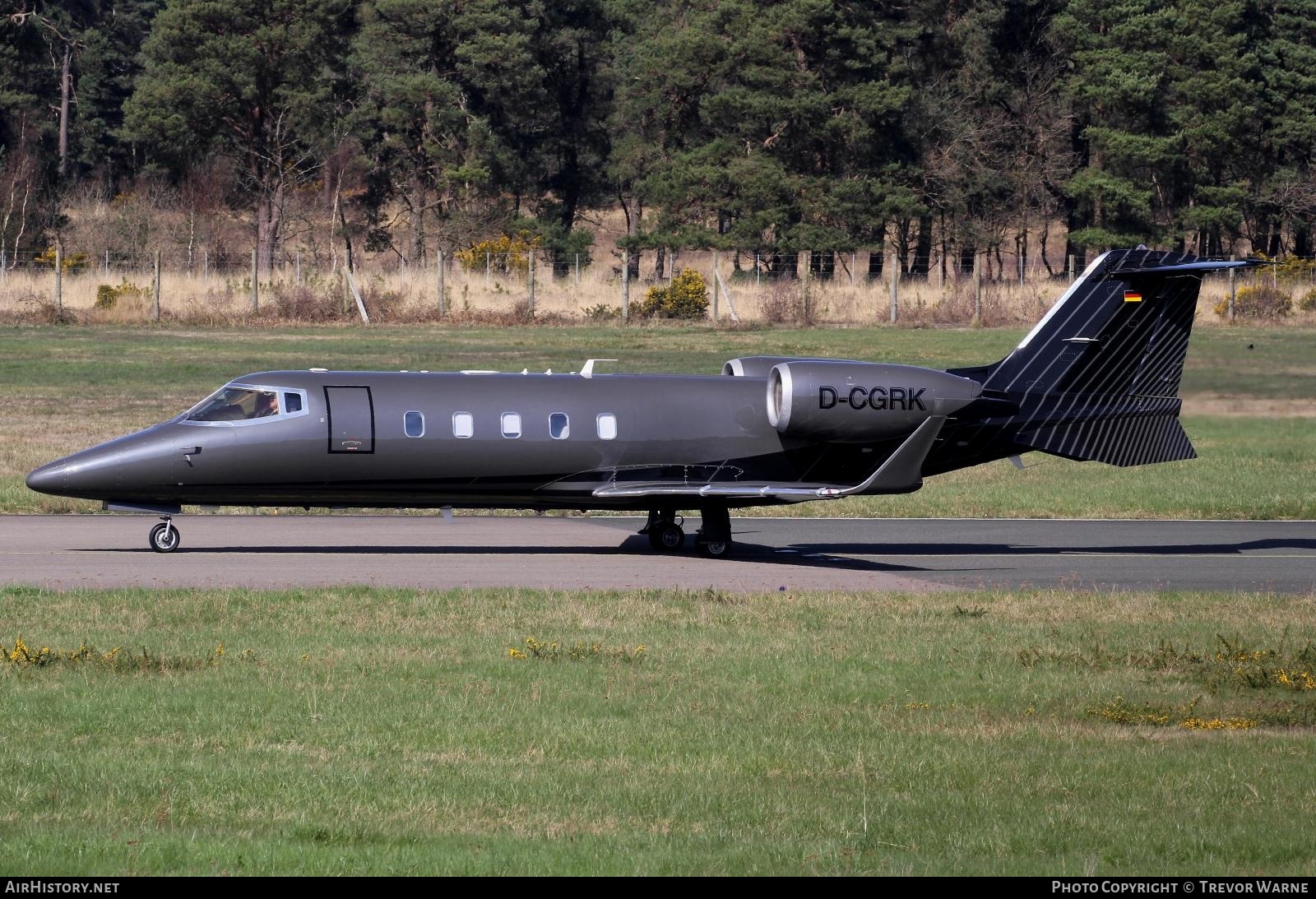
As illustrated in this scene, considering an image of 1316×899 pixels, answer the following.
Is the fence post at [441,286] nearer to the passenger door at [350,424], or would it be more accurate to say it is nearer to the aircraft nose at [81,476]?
the passenger door at [350,424]

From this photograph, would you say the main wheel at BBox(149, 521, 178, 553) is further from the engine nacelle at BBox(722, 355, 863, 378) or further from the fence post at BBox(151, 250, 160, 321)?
the fence post at BBox(151, 250, 160, 321)

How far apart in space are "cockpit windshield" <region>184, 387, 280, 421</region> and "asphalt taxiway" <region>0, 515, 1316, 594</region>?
192 centimetres

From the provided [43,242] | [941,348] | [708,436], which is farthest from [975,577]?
[43,242]

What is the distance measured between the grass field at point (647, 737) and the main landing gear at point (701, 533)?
16.0 feet

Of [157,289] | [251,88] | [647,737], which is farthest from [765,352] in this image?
[647,737]

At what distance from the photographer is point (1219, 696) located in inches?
584

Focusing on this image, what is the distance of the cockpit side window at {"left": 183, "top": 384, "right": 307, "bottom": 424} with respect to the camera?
75.1ft

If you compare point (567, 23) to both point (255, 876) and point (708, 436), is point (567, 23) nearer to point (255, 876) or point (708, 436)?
point (708, 436)

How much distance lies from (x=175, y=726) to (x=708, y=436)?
1235cm

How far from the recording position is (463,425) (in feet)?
76.2

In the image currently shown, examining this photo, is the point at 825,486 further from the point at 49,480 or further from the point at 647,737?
the point at 647,737

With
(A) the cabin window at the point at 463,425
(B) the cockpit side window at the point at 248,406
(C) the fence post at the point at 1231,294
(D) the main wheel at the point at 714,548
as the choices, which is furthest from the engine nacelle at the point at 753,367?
(C) the fence post at the point at 1231,294

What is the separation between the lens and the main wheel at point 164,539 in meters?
23.3

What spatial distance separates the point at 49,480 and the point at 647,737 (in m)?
12.0
